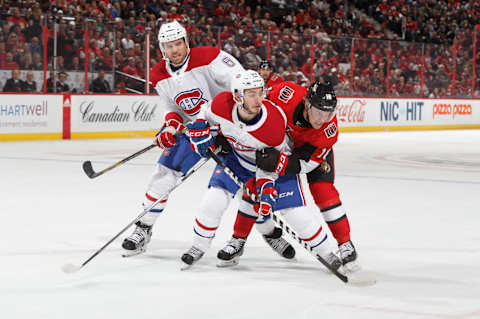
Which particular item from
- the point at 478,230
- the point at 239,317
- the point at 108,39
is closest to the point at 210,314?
the point at 239,317

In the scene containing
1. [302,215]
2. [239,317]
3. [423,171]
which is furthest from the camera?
[423,171]

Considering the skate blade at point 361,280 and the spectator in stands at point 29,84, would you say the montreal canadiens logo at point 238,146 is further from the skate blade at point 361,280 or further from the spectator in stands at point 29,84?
the spectator in stands at point 29,84

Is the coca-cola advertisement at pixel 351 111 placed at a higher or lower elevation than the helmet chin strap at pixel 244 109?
lower

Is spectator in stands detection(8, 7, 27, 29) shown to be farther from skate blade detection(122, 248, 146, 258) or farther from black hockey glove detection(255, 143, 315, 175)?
black hockey glove detection(255, 143, 315, 175)

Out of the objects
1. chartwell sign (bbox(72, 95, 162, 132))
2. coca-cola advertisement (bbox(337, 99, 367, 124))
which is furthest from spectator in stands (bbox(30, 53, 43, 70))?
coca-cola advertisement (bbox(337, 99, 367, 124))

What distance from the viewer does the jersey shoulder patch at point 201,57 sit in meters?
4.05

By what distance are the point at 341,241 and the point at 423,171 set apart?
4830 mm

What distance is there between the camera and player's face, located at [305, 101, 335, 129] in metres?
3.37

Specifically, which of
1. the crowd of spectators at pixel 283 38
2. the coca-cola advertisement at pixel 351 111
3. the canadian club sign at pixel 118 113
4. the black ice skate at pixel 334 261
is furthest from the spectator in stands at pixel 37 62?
the black ice skate at pixel 334 261

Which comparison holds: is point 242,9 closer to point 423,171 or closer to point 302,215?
point 423,171

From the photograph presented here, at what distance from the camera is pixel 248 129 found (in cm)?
339

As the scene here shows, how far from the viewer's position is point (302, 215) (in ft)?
11.2

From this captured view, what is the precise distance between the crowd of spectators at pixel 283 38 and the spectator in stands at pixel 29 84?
0.09 meters

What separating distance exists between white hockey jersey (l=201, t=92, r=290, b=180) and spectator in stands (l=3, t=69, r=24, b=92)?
8.02 meters
